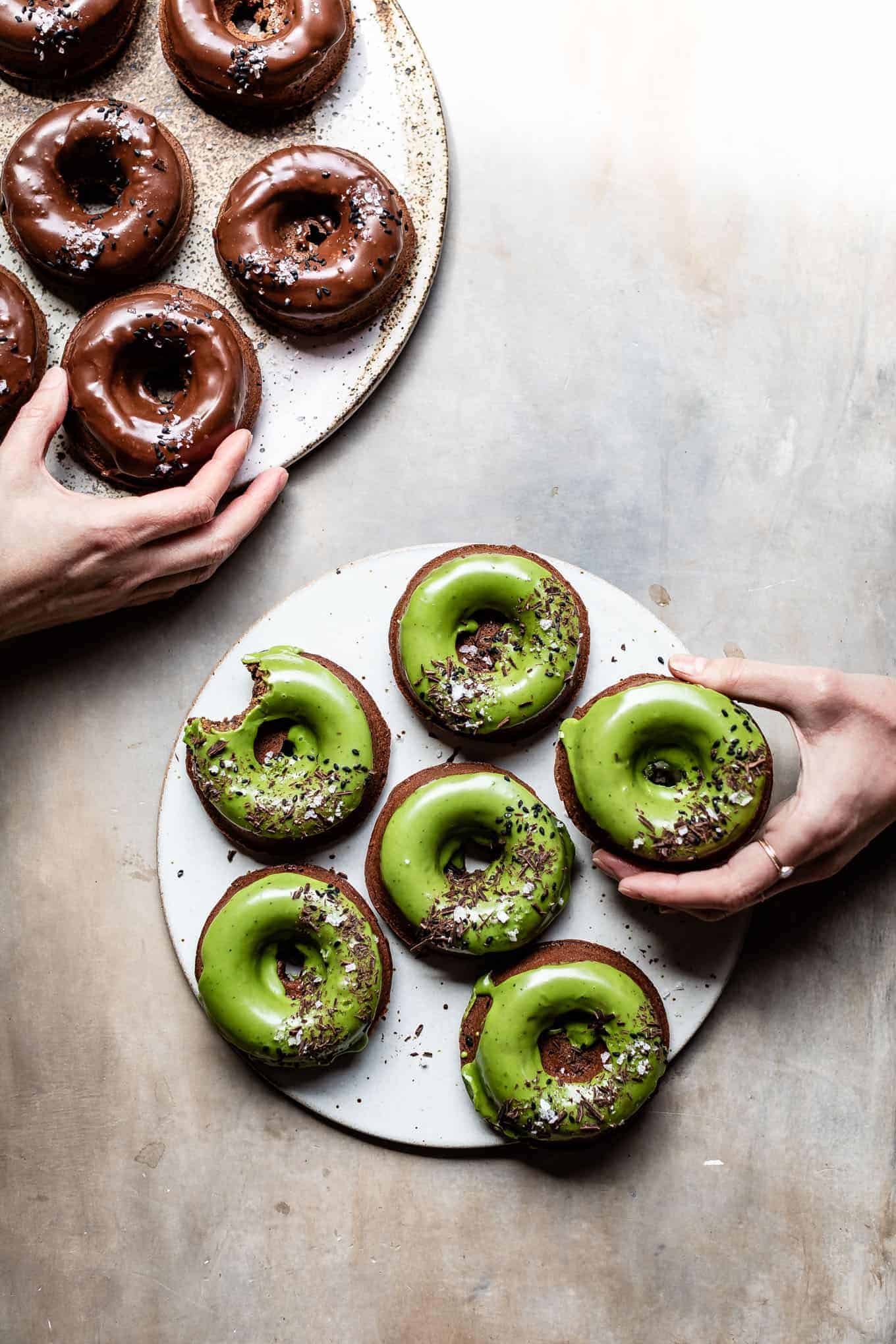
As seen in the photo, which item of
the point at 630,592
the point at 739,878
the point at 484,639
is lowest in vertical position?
the point at 739,878

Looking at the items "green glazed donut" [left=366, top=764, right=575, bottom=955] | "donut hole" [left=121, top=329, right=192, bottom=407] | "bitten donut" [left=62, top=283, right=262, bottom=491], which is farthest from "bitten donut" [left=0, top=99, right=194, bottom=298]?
"green glazed donut" [left=366, top=764, right=575, bottom=955]

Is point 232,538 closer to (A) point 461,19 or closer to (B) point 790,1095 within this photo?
(A) point 461,19

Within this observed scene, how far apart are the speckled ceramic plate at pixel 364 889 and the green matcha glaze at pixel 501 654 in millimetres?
141

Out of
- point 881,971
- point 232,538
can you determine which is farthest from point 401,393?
point 881,971

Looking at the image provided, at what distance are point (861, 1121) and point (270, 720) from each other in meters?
1.92

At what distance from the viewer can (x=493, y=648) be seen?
2.67 meters

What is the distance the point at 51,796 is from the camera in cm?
288

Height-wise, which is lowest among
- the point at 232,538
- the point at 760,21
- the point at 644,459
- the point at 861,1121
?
the point at 861,1121

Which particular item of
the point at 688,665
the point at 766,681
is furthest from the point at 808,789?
the point at 688,665

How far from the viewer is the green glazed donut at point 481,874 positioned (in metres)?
2.51

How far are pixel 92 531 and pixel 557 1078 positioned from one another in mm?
1769

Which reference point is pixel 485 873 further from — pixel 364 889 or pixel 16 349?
pixel 16 349

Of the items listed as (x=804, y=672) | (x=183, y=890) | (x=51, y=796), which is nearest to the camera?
(x=804, y=672)

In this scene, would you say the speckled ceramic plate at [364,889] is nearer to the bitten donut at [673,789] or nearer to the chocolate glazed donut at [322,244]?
the bitten donut at [673,789]
